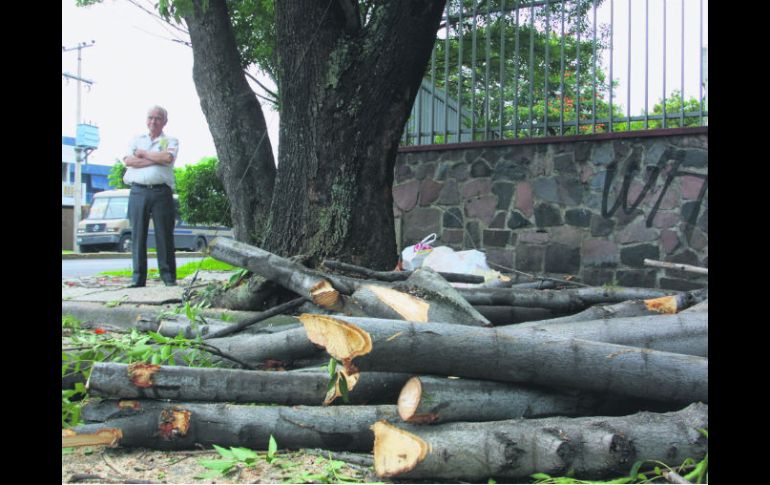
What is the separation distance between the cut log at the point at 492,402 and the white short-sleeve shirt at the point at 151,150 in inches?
174

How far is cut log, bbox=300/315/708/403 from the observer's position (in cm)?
277

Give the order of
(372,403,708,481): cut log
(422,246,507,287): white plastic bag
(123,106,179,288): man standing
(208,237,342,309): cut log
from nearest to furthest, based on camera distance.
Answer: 1. (372,403,708,481): cut log
2. (208,237,342,309): cut log
3. (422,246,507,287): white plastic bag
4. (123,106,179,288): man standing

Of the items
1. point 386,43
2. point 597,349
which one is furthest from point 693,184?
point 597,349

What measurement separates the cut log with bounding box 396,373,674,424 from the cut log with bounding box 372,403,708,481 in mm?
74

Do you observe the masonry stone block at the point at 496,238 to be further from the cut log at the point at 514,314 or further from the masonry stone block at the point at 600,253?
the cut log at the point at 514,314

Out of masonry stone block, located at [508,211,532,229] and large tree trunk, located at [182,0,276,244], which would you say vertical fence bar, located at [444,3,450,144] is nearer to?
masonry stone block, located at [508,211,532,229]

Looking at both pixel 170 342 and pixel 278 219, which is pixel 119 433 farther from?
pixel 278 219

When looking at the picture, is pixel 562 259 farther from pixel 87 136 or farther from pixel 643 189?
pixel 87 136

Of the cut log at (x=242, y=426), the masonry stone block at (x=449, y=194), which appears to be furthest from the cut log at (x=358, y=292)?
the masonry stone block at (x=449, y=194)

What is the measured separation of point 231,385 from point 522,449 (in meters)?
1.23

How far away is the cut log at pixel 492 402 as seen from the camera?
2.69 m

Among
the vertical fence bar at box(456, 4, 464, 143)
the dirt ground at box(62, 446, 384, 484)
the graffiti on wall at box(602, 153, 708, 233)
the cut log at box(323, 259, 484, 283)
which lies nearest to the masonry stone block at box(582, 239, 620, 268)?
the graffiti on wall at box(602, 153, 708, 233)

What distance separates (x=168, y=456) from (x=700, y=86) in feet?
20.5

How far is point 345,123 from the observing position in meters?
5.20
